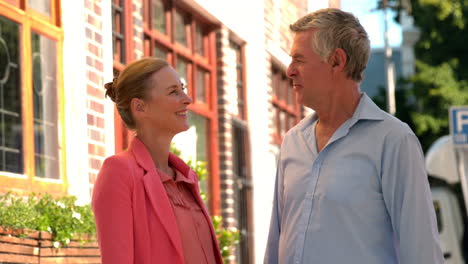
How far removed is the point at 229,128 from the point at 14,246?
6.14 metres

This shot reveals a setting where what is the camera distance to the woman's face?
14.4 ft

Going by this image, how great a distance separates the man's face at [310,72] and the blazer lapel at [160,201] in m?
0.64

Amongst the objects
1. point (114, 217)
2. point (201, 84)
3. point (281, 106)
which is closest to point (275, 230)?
point (114, 217)

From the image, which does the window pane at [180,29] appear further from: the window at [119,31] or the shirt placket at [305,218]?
the shirt placket at [305,218]

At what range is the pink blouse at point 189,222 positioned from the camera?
4230mm

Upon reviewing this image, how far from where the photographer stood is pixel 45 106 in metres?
7.02

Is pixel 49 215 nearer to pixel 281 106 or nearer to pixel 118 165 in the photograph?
pixel 118 165

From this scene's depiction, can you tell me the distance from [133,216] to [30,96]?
285cm

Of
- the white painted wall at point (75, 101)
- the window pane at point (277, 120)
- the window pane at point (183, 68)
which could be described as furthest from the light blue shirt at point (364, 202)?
the window pane at point (277, 120)

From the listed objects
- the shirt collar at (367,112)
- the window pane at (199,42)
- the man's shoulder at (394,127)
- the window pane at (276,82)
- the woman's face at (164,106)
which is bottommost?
the man's shoulder at (394,127)

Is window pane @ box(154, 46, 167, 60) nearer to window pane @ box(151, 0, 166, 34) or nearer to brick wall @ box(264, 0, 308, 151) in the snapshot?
window pane @ box(151, 0, 166, 34)

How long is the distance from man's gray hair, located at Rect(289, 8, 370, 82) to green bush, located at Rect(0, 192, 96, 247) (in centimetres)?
242

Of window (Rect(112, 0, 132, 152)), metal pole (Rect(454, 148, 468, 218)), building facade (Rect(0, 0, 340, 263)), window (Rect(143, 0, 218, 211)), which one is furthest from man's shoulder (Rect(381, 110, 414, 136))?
metal pole (Rect(454, 148, 468, 218))

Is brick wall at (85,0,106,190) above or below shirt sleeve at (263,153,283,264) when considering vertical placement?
above
